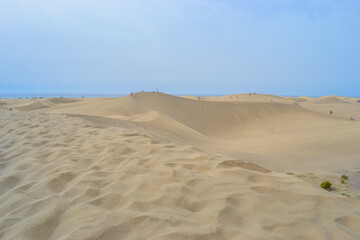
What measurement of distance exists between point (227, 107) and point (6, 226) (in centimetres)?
1605

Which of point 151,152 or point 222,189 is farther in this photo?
point 151,152

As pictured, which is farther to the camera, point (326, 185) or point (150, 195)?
point (326, 185)

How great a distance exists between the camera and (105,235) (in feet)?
5.20

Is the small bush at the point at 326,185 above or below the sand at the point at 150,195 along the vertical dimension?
below

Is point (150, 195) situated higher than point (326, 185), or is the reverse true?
point (150, 195)

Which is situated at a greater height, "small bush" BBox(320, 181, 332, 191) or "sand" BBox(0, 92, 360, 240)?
"sand" BBox(0, 92, 360, 240)

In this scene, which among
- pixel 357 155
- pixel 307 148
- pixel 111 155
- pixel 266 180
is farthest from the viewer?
pixel 307 148

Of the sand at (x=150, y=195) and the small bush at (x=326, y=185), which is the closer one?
the sand at (x=150, y=195)

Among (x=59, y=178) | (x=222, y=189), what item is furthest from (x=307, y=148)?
(x=59, y=178)

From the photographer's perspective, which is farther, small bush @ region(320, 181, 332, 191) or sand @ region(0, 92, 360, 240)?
small bush @ region(320, 181, 332, 191)

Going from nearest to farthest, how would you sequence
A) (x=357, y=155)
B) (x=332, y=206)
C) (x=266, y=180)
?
(x=332, y=206) → (x=266, y=180) → (x=357, y=155)

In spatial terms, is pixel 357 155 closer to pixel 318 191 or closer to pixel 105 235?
pixel 318 191

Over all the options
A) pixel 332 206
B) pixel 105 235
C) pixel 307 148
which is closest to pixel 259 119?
pixel 307 148

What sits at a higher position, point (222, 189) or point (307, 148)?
point (222, 189)
